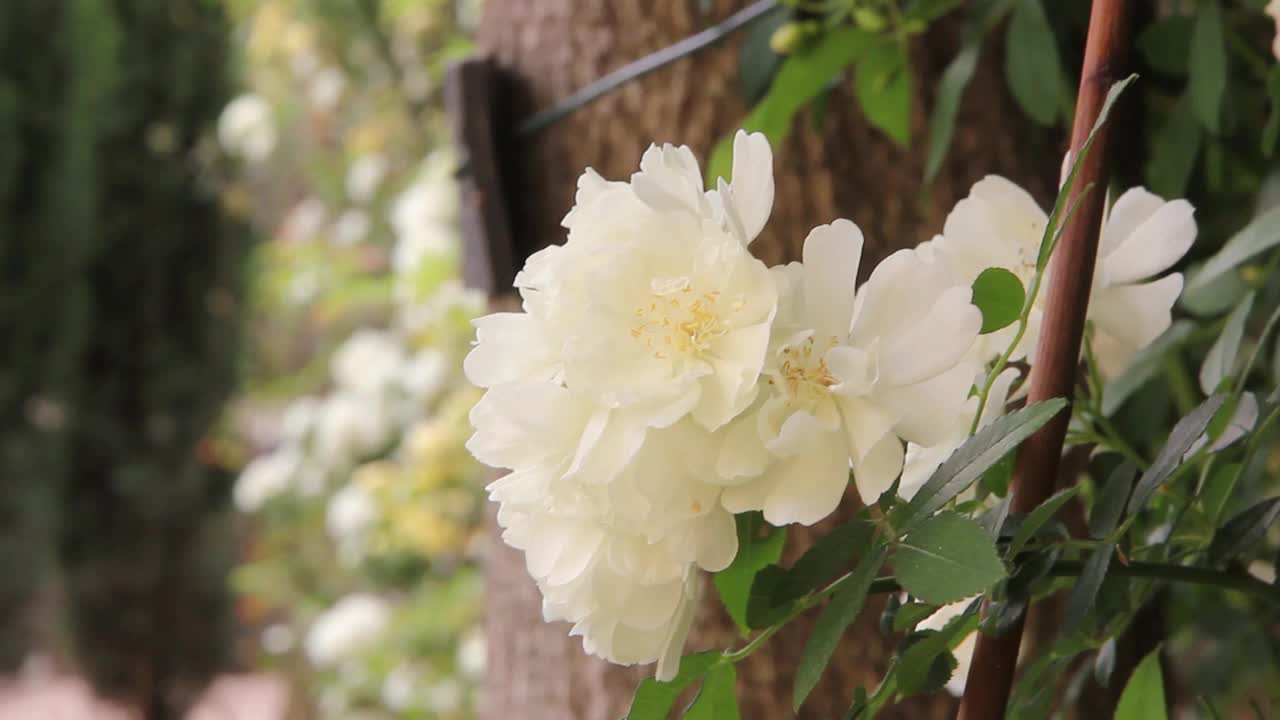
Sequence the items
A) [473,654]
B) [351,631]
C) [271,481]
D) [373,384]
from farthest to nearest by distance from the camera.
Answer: [271,481] → [373,384] → [351,631] → [473,654]

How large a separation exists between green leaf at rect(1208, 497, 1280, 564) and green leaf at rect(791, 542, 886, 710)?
11cm

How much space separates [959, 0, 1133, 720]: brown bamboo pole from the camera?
227mm

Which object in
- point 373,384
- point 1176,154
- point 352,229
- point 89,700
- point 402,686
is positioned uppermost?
point 1176,154

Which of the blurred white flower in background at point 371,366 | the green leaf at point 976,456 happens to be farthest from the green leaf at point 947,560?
the blurred white flower in background at point 371,366

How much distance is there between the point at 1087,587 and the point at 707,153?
1.06 ft

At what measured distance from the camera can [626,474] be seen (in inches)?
8.4

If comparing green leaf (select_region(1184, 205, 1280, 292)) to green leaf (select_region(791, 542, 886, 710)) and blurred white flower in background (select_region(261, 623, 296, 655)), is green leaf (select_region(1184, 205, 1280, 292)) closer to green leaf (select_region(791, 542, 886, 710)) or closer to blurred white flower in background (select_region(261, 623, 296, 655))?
green leaf (select_region(791, 542, 886, 710))

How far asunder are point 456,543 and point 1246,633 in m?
0.98

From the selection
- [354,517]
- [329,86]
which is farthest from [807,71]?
[329,86]

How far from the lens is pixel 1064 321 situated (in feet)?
0.77

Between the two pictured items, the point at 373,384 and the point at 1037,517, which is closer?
the point at 1037,517

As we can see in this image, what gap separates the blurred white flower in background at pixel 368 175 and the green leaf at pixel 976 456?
4.84 feet

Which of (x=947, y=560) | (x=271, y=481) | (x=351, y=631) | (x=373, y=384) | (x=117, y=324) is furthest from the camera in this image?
(x=117, y=324)

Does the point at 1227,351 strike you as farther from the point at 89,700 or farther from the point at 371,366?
the point at 89,700
